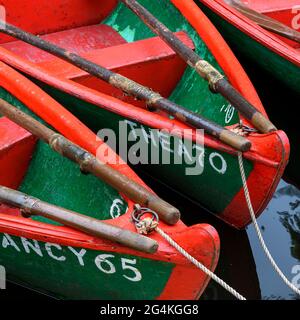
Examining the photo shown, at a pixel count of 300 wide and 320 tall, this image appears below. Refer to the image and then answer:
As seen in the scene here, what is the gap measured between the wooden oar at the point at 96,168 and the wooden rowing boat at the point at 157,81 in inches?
7.1

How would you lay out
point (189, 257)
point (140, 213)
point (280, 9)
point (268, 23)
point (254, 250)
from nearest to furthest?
point (189, 257) → point (140, 213) → point (254, 250) → point (268, 23) → point (280, 9)

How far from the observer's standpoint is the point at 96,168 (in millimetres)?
3312

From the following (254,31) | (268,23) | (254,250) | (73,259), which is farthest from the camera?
(268,23)

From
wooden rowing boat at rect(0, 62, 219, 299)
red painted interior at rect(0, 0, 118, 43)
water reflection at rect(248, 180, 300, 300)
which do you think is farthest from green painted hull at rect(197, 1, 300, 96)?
wooden rowing boat at rect(0, 62, 219, 299)

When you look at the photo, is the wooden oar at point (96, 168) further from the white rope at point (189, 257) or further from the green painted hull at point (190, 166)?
the green painted hull at point (190, 166)

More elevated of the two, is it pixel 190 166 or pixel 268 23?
pixel 268 23

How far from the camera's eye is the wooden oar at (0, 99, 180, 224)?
3123 mm

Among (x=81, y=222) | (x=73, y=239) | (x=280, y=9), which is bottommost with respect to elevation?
(x=73, y=239)

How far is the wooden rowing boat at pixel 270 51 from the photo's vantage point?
4.49m

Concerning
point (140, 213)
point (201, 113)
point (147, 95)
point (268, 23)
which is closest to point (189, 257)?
point (140, 213)

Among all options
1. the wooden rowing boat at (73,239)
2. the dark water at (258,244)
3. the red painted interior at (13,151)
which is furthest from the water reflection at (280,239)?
the red painted interior at (13,151)

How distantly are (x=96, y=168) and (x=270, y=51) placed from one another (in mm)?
1887

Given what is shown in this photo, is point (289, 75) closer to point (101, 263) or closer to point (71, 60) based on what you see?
point (71, 60)

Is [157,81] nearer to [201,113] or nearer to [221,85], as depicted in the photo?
[201,113]
